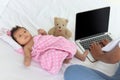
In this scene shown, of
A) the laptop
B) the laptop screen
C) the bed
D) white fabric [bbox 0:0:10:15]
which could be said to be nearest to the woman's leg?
the bed

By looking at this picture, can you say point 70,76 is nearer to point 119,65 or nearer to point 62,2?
point 119,65

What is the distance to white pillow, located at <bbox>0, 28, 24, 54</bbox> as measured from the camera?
122 cm

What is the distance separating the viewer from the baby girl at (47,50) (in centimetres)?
113

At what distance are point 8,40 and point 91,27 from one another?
46 cm

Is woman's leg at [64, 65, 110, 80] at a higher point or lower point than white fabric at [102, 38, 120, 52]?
lower

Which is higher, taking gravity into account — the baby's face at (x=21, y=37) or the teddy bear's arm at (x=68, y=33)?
the baby's face at (x=21, y=37)

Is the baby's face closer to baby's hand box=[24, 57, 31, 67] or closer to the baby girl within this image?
the baby girl

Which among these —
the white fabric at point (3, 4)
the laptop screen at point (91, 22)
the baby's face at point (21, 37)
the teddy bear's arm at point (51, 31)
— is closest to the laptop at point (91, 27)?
the laptop screen at point (91, 22)

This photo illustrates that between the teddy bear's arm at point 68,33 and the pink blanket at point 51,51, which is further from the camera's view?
the teddy bear's arm at point 68,33

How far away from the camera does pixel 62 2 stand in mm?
1681

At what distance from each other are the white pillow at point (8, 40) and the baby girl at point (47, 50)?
2 cm

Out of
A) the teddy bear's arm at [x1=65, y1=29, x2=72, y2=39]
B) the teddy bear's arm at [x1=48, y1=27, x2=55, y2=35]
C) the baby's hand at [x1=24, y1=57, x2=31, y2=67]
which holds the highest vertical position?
the teddy bear's arm at [x1=48, y1=27, x2=55, y2=35]

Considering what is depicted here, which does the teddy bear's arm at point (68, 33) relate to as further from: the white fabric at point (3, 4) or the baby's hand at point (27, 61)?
the white fabric at point (3, 4)

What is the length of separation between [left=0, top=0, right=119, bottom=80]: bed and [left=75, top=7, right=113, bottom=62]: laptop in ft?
0.24
